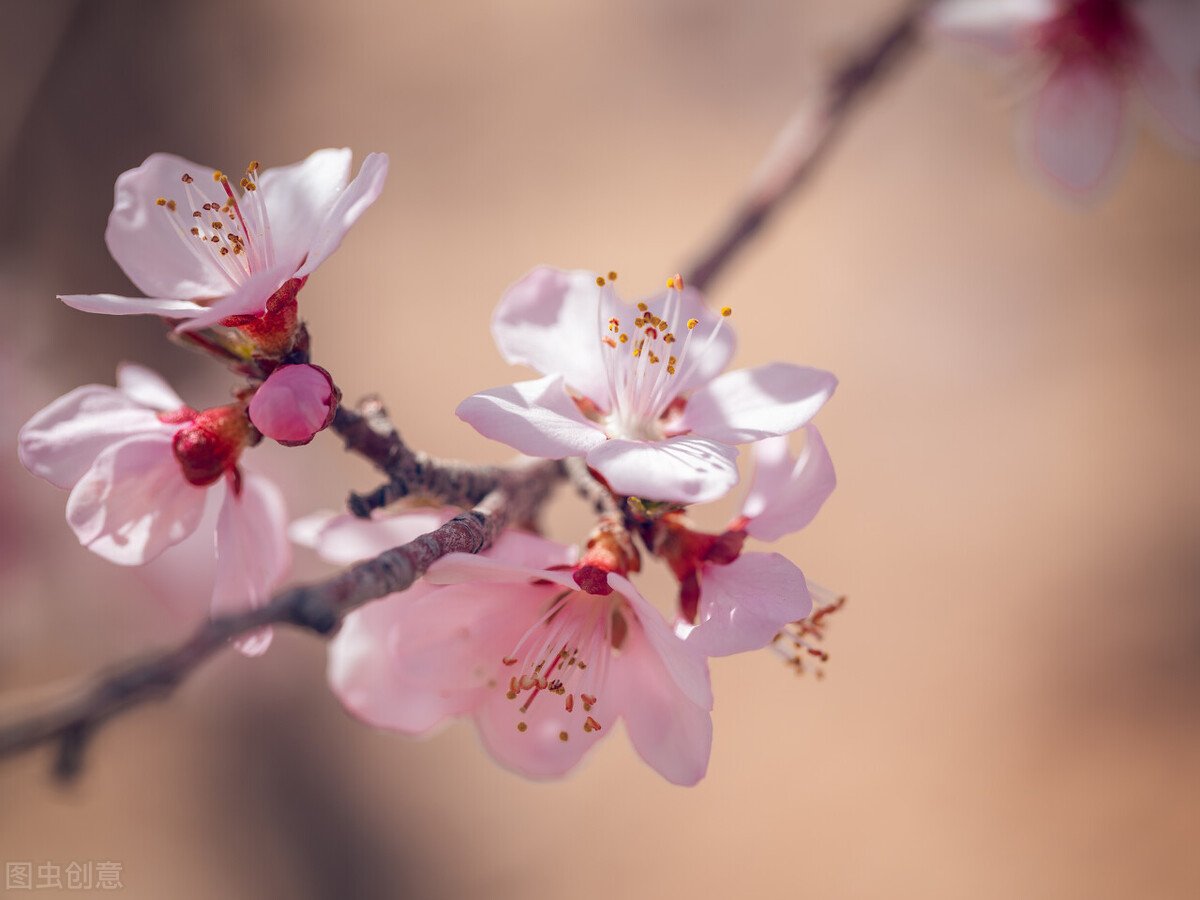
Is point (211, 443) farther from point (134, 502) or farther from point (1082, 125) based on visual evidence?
point (1082, 125)

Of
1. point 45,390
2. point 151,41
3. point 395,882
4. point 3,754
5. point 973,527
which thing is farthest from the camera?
point 151,41

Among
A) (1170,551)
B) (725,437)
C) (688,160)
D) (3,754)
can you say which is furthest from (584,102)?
(3,754)

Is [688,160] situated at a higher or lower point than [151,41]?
higher

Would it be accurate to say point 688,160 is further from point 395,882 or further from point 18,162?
point 395,882

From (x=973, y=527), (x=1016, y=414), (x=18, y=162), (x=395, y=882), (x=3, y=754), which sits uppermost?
(x=1016, y=414)

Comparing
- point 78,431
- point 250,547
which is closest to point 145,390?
point 78,431

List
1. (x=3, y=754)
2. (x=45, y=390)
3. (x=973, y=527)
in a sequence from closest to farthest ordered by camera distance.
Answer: (x=3, y=754)
(x=45, y=390)
(x=973, y=527)
